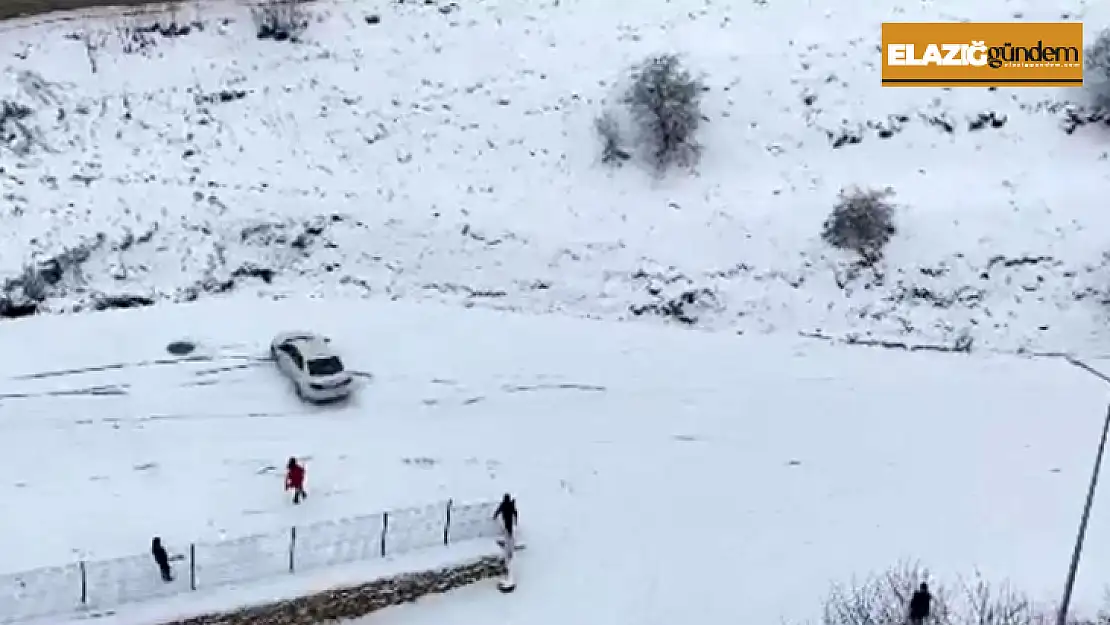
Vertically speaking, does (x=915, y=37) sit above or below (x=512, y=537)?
above

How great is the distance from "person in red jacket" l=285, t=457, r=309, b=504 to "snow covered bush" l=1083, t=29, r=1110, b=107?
20517 mm

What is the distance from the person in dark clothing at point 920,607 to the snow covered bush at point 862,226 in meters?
11.1

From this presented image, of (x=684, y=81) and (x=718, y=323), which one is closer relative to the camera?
(x=718, y=323)

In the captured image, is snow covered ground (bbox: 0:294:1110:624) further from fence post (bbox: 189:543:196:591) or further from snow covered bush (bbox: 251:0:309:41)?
snow covered bush (bbox: 251:0:309:41)

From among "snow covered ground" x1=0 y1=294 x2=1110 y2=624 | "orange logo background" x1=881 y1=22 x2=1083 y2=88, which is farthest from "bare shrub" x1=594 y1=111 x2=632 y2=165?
"orange logo background" x1=881 y1=22 x2=1083 y2=88

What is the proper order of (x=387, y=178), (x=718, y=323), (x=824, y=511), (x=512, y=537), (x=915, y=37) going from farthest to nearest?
(x=915, y=37), (x=387, y=178), (x=718, y=323), (x=824, y=511), (x=512, y=537)

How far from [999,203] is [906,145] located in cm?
258

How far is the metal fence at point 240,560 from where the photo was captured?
20281mm

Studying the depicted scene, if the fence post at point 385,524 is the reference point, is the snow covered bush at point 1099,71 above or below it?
above

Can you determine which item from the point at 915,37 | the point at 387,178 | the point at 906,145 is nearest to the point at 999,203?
the point at 906,145

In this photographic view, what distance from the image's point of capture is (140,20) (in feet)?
115

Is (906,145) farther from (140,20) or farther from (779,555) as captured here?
(140,20)

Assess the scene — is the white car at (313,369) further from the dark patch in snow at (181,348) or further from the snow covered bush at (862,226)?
the snow covered bush at (862,226)

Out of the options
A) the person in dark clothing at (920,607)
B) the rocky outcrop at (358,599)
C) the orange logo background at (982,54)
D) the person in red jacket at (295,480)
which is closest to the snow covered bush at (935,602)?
the person in dark clothing at (920,607)
